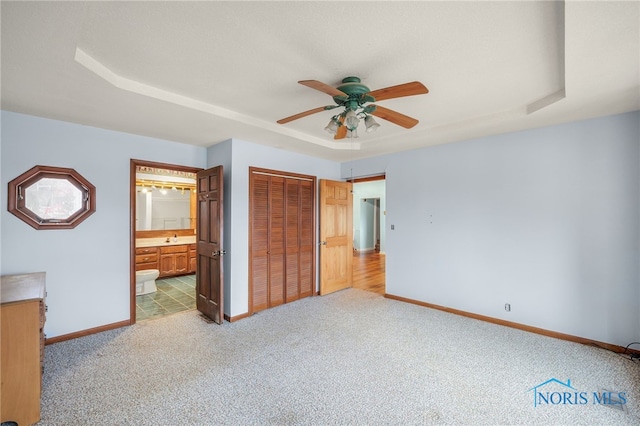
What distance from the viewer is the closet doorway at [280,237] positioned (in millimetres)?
3961

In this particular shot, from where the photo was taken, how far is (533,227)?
330cm

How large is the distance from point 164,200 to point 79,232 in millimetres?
3427

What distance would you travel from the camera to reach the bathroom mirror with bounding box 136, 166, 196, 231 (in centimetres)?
606

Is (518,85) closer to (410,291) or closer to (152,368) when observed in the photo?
(410,291)

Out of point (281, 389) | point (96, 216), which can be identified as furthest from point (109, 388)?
point (96, 216)

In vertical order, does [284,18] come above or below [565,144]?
above

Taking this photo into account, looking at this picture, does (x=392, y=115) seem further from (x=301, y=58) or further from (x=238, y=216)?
(x=238, y=216)

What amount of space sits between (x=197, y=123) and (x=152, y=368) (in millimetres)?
2464

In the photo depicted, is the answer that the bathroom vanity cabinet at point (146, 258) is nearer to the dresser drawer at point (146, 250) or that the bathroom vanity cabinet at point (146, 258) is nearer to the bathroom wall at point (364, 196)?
the dresser drawer at point (146, 250)

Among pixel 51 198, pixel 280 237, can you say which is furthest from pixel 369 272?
pixel 51 198

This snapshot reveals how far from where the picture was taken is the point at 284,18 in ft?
5.17

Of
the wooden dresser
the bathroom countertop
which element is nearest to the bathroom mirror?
the bathroom countertop

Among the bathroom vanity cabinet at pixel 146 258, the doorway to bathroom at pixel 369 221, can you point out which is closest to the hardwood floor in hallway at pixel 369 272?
the doorway to bathroom at pixel 369 221

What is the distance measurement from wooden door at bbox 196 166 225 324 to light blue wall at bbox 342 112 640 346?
2.76 metres
